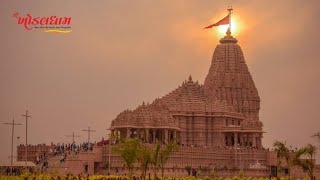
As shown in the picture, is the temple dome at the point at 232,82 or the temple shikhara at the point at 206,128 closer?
the temple shikhara at the point at 206,128

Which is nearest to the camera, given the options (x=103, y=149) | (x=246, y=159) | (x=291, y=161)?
(x=291, y=161)

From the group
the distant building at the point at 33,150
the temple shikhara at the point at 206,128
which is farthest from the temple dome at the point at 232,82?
the distant building at the point at 33,150

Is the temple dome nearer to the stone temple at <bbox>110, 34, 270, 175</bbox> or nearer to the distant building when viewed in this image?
the stone temple at <bbox>110, 34, 270, 175</bbox>

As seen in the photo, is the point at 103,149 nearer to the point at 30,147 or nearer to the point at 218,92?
the point at 30,147

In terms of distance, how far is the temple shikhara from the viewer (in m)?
108

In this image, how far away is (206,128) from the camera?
126 meters

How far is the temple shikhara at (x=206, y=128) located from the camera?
10794 centimetres

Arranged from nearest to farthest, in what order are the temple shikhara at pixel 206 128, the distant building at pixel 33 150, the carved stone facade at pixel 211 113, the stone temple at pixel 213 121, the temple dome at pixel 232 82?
1. the temple shikhara at pixel 206 128
2. the stone temple at pixel 213 121
3. the carved stone facade at pixel 211 113
4. the distant building at pixel 33 150
5. the temple dome at pixel 232 82

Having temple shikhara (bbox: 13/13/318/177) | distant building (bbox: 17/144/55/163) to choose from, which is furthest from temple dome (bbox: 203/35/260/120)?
distant building (bbox: 17/144/55/163)

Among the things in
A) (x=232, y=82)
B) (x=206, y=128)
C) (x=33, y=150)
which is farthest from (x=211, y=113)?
(x=33, y=150)

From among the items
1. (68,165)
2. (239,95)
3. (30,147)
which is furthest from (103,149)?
(239,95)

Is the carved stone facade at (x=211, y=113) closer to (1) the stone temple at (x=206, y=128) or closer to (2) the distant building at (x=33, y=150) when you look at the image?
(1) the stone temple at (x=206, y=128)

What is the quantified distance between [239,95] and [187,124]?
15.7m

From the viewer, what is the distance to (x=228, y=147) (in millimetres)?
122188
